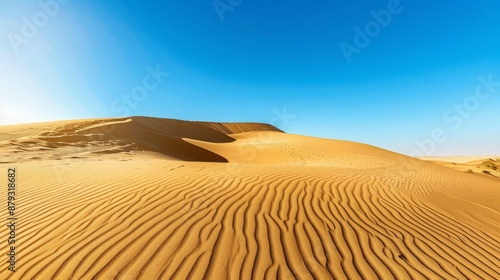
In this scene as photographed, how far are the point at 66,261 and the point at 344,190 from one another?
5532mm

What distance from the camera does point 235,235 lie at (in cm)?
323

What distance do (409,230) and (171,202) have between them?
4166 mm

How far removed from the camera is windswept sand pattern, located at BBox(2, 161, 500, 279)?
260 centimetres

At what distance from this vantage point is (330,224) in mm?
3744

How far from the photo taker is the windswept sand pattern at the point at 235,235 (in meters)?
2.60

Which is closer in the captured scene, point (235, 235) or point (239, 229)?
point (235, 235)

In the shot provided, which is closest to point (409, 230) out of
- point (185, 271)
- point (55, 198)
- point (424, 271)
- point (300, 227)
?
→ point (424, 271)

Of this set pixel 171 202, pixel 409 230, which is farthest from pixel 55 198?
pixel 409 230

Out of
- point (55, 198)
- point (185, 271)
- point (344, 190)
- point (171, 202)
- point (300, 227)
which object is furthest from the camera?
point (344, 190)

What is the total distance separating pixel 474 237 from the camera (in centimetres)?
398

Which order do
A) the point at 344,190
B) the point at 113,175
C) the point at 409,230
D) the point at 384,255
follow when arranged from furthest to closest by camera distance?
the point at 113,175 → the point at 344,190 → the point at 409,230 → the point at 384,255

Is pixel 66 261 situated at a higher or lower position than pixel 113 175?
lower

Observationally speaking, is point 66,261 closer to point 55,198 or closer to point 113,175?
point 55,198

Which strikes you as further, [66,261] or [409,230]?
[409,230]
